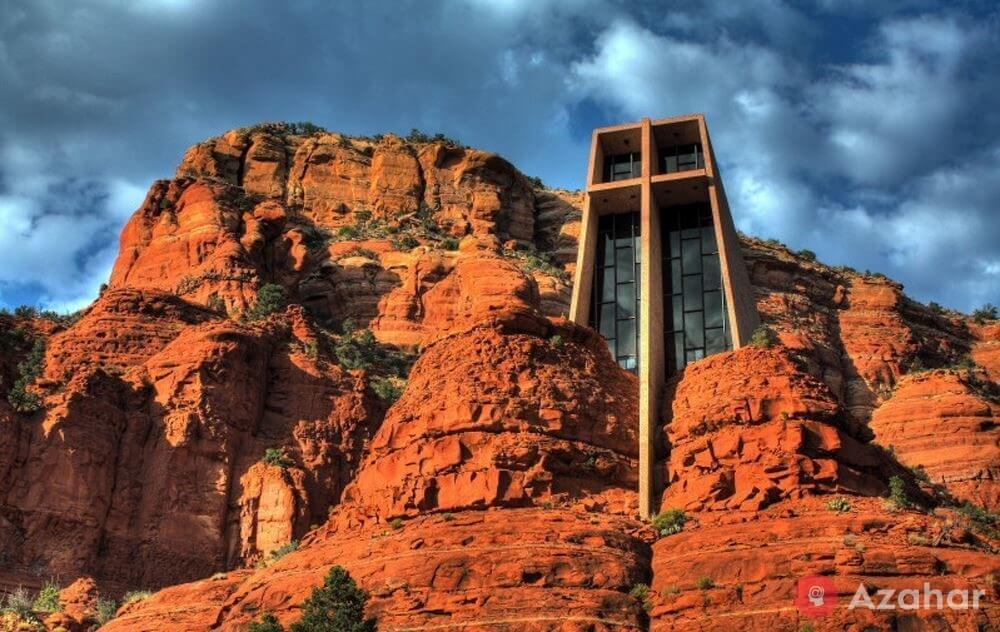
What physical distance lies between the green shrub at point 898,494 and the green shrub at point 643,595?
669cm

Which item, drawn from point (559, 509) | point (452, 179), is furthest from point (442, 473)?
point (452, 179)

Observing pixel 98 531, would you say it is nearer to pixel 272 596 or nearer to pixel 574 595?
pixel 272 596

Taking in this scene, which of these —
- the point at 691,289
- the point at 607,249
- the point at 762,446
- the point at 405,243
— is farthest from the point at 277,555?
the point at 405,243

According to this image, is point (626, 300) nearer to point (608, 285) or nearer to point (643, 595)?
point (608, 285)

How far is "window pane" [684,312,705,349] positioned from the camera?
4988cm

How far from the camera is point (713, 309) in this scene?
5056 cm

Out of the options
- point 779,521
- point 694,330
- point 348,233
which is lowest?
point 779,521

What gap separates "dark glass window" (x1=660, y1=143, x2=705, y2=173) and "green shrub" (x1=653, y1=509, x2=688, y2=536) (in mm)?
19450

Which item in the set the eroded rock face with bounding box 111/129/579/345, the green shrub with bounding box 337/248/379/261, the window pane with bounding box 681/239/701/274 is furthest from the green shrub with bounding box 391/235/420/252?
the window pane with bounding box 681/239/701/274

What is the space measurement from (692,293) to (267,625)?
2267 centimetres

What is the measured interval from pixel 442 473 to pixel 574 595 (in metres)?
6.44

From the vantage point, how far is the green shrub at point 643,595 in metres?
32.6

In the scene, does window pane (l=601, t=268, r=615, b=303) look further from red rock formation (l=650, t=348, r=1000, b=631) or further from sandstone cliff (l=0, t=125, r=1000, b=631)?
red rock formation (l=650, t=348, r=1000, b=631)

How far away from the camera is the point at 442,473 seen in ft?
124
